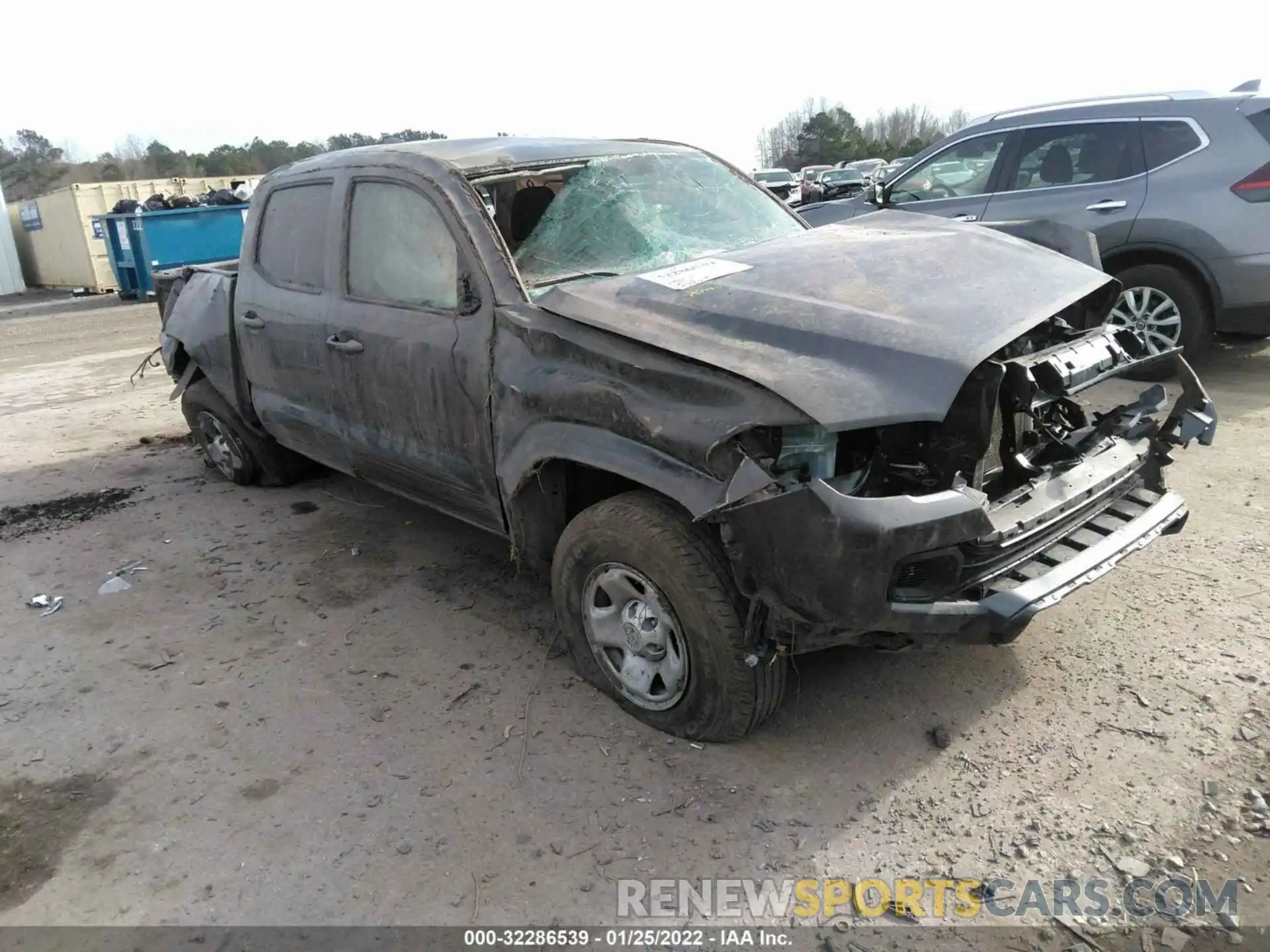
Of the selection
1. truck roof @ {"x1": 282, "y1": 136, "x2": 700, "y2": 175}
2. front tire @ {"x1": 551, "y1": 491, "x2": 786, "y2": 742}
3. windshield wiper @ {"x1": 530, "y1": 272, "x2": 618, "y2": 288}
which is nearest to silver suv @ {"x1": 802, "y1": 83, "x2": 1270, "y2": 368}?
truck roof @ {"x1": 282, "y1": 136, "x2": 700, "y2": 175}

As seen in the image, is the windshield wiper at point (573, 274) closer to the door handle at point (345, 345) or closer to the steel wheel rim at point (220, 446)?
the door handle at point (345, 345)

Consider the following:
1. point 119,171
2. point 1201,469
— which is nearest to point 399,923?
point 1201,469

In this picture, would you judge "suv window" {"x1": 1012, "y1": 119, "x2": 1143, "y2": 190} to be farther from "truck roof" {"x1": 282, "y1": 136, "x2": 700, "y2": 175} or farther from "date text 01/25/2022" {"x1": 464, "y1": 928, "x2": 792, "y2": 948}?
"date text 01/25/2022" {"x1": 464, "y1": 928, "x2": 792, "y2": 948}

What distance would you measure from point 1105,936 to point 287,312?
411cm

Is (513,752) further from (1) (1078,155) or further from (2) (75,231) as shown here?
(2) (75,231)

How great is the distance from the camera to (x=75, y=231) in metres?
21.3

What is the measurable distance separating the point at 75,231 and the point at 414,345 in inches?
877

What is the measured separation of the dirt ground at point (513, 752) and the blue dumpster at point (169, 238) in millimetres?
15229

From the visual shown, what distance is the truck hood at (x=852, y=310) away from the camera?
8.22 ft

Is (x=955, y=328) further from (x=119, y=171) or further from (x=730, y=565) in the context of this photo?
(x=119, y=171)

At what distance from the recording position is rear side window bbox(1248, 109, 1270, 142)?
5809mm

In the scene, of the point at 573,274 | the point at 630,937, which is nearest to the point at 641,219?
the point at 573,274

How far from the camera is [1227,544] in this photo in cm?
405

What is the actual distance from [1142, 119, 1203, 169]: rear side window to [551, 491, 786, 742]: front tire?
539cm
